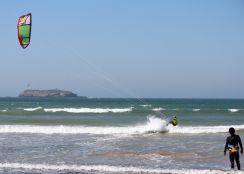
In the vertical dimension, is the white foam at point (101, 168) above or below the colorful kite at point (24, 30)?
below

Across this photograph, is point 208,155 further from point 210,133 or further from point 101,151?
point 210,133

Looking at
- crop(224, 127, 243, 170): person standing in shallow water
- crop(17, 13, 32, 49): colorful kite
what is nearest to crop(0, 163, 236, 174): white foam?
crop(224, 127, 243, 170): person standing in shallow water

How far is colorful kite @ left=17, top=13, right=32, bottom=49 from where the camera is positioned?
1720cm

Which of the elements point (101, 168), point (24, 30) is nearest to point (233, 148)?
point (101, 168)

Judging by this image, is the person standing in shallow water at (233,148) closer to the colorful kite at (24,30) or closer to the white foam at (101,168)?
the white foam at (101,168)

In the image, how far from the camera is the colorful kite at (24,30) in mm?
17203

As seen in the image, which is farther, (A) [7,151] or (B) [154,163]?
(A) [7,151]

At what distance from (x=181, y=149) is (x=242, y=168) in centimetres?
Answer: 435

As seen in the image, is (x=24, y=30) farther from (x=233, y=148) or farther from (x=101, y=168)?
(x=233, y=148)

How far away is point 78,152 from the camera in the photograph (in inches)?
607

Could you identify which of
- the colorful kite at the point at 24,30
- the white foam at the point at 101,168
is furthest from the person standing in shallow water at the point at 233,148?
the colorful kite at the point at 24,30

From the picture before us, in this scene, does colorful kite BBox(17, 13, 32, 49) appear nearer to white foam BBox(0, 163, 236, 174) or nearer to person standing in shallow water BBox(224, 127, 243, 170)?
white foam BBox(0, 163, 236, 174)

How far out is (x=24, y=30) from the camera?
17.4m

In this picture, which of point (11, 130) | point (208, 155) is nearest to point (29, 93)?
point (11, 130)
